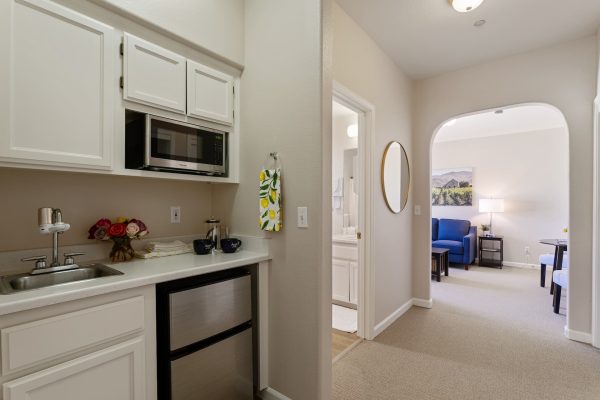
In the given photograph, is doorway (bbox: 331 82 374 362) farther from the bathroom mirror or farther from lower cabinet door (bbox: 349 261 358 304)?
the bathroom mirror

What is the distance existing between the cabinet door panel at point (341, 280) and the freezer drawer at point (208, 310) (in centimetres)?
188

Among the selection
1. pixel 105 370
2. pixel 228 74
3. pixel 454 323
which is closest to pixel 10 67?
pixel 228 74

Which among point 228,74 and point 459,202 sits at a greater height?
point 228,74

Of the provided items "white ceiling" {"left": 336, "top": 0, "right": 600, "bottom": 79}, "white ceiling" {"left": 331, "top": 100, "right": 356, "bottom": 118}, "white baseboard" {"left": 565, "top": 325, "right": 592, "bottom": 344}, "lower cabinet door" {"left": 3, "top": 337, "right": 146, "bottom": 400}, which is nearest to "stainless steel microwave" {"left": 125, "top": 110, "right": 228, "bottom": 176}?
"lower cabinet door" {"left": 3, "top": 337, "right": 146, "bottom": 400}

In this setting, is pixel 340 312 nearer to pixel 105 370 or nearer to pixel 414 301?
pixel 414 301

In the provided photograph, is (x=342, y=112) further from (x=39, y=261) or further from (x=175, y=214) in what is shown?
(x=39, y=261)

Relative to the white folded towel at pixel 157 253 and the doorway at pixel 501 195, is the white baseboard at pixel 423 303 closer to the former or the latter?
the doorway at pixel 501 195

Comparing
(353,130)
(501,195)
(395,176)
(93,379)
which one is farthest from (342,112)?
(501,195)

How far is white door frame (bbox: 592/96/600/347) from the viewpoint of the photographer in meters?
2.45

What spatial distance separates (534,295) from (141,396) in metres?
4.76

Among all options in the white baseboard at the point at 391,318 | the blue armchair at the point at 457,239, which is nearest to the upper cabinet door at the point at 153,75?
the white baseboard at the point at 391,318

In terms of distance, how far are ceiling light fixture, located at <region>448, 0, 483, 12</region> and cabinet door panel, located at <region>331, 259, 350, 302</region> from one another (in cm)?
259

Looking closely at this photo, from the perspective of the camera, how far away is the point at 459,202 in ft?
20.8

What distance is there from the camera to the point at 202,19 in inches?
70.6
